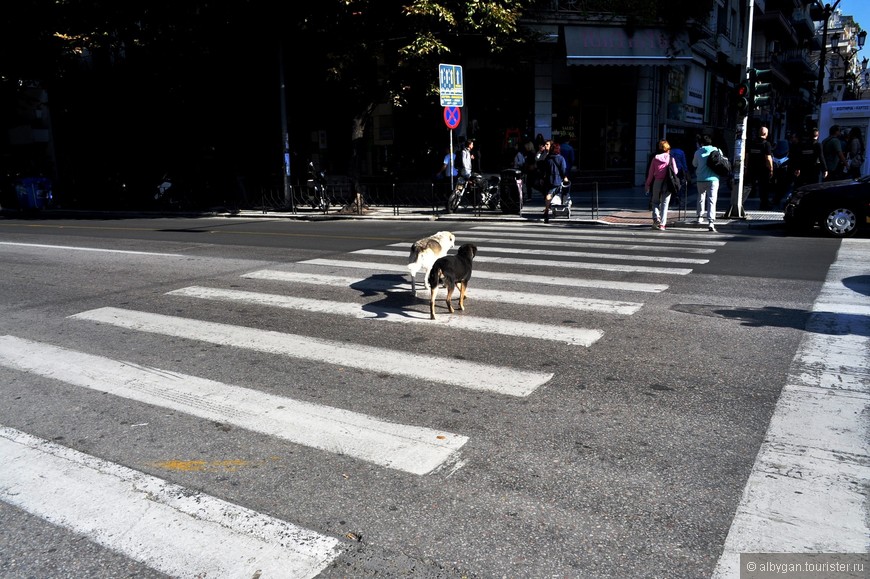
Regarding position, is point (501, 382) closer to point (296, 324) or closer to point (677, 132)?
point (296, 324)

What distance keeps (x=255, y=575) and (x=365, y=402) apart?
6.61 ft

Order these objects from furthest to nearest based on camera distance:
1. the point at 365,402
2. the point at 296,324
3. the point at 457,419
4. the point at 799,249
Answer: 1. the point at 799,249
2. the point at 296,324
3. the point at 365,402
4. the point at 457,419

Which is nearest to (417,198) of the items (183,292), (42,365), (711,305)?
(183,292)

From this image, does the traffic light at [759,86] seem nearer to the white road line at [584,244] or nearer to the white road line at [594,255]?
the white road line at [584,244]

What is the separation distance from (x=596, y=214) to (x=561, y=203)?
1090mm

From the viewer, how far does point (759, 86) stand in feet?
52.5

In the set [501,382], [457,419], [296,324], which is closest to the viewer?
[457,419]

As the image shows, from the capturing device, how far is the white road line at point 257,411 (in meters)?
4.12

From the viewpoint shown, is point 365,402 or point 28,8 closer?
point 365,402

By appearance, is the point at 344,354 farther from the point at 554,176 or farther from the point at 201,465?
the point at 554,176

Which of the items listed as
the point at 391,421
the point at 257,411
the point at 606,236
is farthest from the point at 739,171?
the point at 257,411

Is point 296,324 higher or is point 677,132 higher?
point 677,132

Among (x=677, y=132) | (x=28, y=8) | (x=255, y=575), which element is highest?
(x=28, y=8)

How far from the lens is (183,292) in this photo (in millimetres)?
8906
